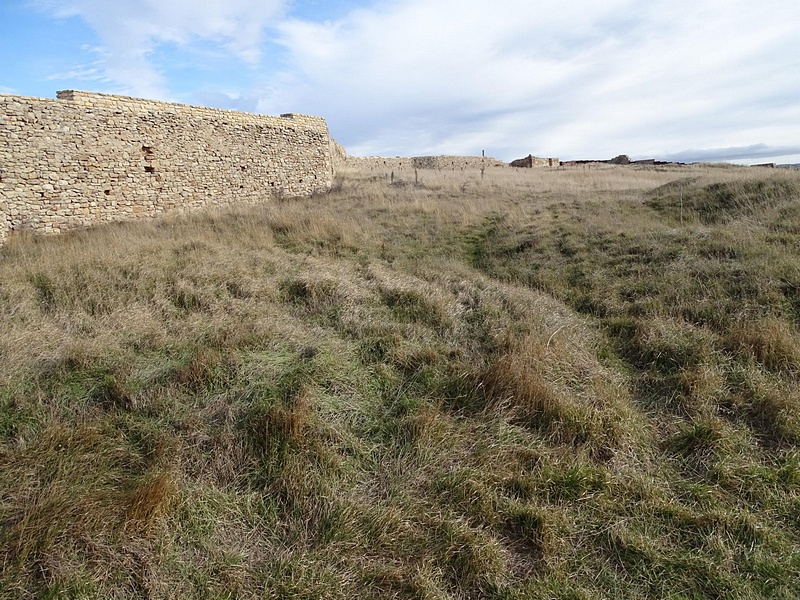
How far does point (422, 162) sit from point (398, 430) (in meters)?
31.9

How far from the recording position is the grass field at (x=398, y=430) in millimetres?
2357

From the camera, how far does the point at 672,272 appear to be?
6188 millimetres

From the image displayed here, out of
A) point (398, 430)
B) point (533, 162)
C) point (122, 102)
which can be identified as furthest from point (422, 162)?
point (398, 430)

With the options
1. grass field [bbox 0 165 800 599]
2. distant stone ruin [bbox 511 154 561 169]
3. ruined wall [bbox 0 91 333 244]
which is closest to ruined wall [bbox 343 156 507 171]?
distant stone ruin [bbox 511 154 561 169]

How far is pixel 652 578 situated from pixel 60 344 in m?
4.75

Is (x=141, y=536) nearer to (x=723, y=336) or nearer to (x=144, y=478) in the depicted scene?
(x=144, y=478)

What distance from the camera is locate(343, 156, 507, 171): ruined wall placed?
95.5 ft

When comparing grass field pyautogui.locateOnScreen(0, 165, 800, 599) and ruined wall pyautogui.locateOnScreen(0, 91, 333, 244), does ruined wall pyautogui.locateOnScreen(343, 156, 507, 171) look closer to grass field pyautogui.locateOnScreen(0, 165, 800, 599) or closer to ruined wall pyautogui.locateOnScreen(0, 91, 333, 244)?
ruined wall pyautogui.locateOnScreen(0, 91, 333, 244)

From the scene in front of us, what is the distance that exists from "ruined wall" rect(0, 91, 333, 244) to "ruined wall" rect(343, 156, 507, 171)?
1400 centimetres

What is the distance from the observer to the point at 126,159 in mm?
10672

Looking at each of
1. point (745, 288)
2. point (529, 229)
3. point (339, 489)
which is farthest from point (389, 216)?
point (339, 489)

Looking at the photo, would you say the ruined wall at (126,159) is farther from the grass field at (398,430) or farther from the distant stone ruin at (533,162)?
the distant stone ruin at (533,162)

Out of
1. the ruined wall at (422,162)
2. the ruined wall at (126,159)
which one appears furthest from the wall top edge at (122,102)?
the ruined wall at (422,162)

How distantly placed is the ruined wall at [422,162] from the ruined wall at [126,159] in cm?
1400
